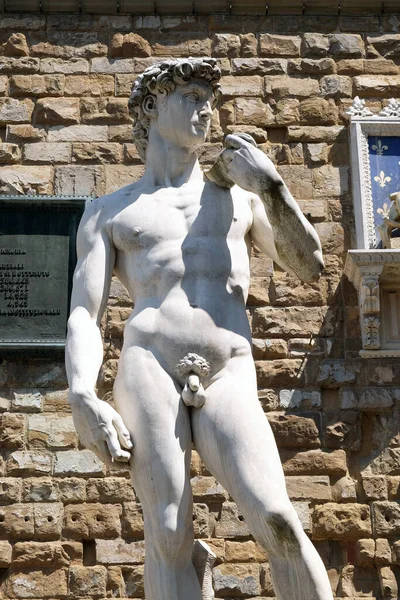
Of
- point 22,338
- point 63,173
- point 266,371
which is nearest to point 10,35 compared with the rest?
point 63,173

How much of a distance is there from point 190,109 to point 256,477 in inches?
60.9

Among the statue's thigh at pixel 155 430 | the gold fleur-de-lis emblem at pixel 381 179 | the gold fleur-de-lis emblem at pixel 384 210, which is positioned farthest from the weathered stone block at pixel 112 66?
the statue's thigh at pixel 155 430

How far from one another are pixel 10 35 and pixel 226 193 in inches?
137

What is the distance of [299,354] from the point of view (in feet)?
24.5

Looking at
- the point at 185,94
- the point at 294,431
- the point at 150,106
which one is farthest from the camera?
the point at 294,431

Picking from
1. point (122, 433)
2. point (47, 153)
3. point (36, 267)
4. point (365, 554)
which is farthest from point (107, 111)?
point (122, 433)

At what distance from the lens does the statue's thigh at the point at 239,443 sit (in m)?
4.59

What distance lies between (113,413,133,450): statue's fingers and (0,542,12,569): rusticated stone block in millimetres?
2436

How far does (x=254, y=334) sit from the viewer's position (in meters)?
7.50

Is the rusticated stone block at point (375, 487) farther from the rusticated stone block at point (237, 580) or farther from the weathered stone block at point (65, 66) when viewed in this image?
the weathered stone block at point (65, 66)

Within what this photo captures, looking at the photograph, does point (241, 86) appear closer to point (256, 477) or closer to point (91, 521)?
point (91, 521)

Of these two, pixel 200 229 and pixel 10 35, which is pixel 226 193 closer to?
pixel 200 229

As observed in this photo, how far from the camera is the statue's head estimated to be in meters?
5.30

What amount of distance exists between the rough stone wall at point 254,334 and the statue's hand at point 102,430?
2.34 metres
